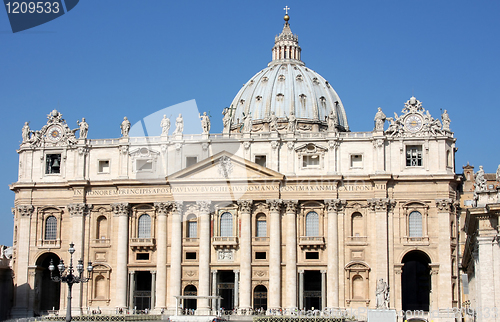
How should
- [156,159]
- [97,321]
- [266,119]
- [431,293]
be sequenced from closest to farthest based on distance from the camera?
[97,321] → [431,293] → [156,159] → [266,119]

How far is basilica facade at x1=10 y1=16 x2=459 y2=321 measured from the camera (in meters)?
76.8

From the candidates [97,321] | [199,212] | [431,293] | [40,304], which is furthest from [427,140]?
[40,304]

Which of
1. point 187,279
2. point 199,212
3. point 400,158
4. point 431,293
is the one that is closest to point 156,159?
point 199,212

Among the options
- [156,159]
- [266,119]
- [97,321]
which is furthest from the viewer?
[266,119]

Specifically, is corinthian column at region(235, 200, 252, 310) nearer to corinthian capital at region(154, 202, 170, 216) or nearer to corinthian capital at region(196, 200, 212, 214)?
corinthian capital at region(196, 200, 212, 214)

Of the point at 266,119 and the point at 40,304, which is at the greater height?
the point at 266,119

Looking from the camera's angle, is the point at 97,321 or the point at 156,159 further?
the point at 156,159

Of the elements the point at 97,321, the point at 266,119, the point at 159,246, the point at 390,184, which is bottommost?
the point at 97,321

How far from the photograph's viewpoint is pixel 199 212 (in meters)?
79.8

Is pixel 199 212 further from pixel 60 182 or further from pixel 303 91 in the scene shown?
pixel 303 91

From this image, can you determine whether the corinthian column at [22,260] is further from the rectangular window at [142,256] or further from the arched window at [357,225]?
the arched window at [357,225]

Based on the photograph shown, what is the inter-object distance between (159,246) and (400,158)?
24.3 meters

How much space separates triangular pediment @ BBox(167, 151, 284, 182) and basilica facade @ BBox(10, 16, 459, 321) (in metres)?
0.11

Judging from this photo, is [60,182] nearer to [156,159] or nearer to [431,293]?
[156,159]
